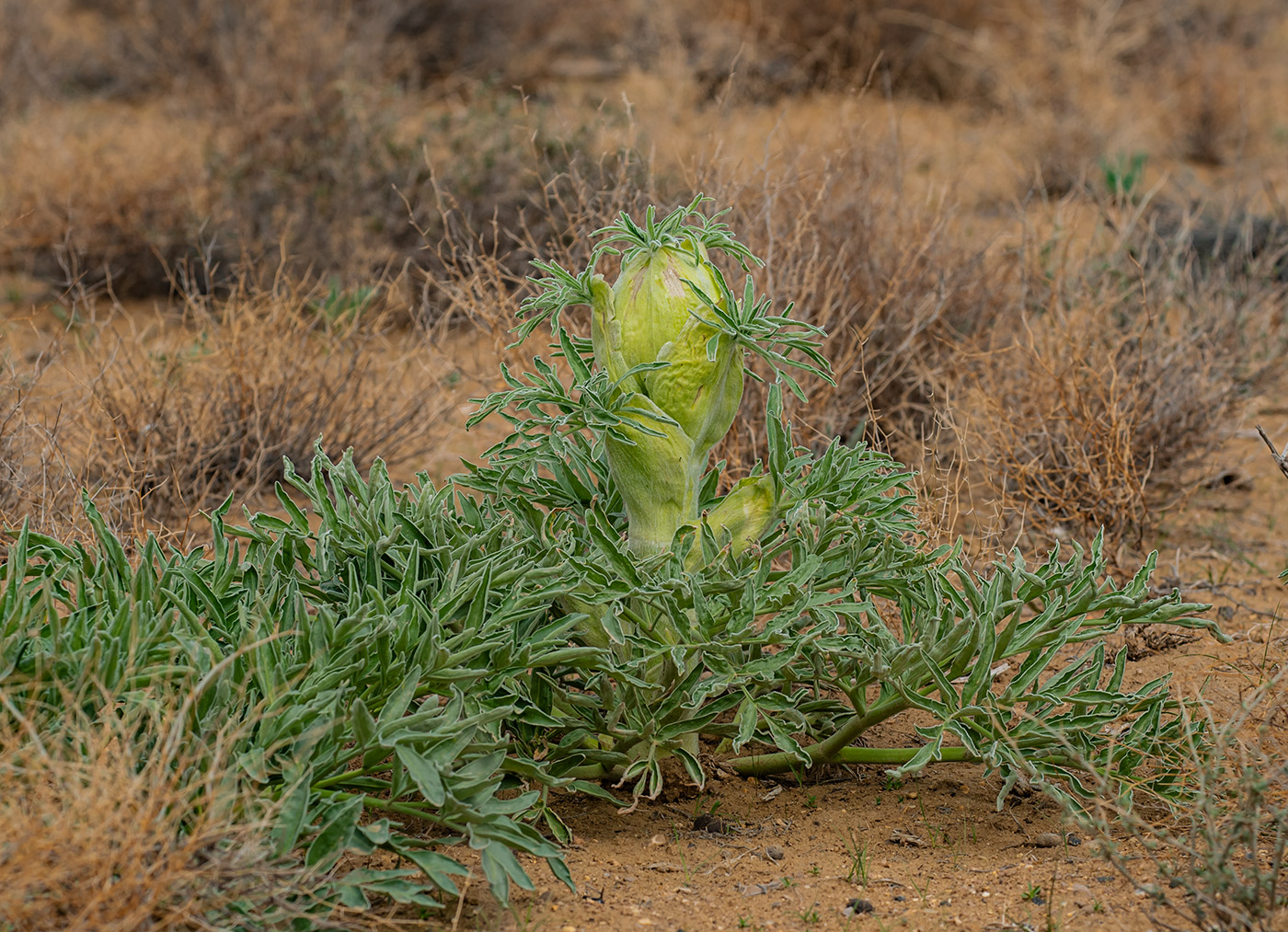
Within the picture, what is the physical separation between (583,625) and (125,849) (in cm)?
86

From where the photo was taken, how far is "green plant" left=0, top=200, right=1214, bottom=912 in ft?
5.95

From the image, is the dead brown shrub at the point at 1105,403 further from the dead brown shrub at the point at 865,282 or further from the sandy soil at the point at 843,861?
the sandy soil at the point at 843,861

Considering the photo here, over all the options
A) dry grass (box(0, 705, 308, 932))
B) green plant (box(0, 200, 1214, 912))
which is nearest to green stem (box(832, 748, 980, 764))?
green plant (box(0, 200, 1214, 912))

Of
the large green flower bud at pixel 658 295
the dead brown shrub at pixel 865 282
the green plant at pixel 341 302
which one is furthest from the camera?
the green plant at pixel 341 302

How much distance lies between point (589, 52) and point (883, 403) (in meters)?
6.48

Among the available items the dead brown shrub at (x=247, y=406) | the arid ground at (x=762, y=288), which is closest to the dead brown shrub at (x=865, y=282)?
the arid ground at (x=762, y=288)

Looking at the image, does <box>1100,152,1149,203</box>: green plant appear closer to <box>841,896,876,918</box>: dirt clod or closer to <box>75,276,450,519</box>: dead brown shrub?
<box>75,276,450,519</box>: dead brown shrub

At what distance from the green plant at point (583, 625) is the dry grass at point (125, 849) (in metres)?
0.07

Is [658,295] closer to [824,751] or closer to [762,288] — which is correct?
[824,751]

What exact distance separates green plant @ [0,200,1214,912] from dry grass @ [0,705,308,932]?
72 millimetres

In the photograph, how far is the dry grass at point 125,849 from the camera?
1.58 meters

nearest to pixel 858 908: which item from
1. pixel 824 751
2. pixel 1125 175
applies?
pixel 824 751

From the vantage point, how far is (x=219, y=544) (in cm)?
216

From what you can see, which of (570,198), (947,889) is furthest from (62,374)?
(947,889)
